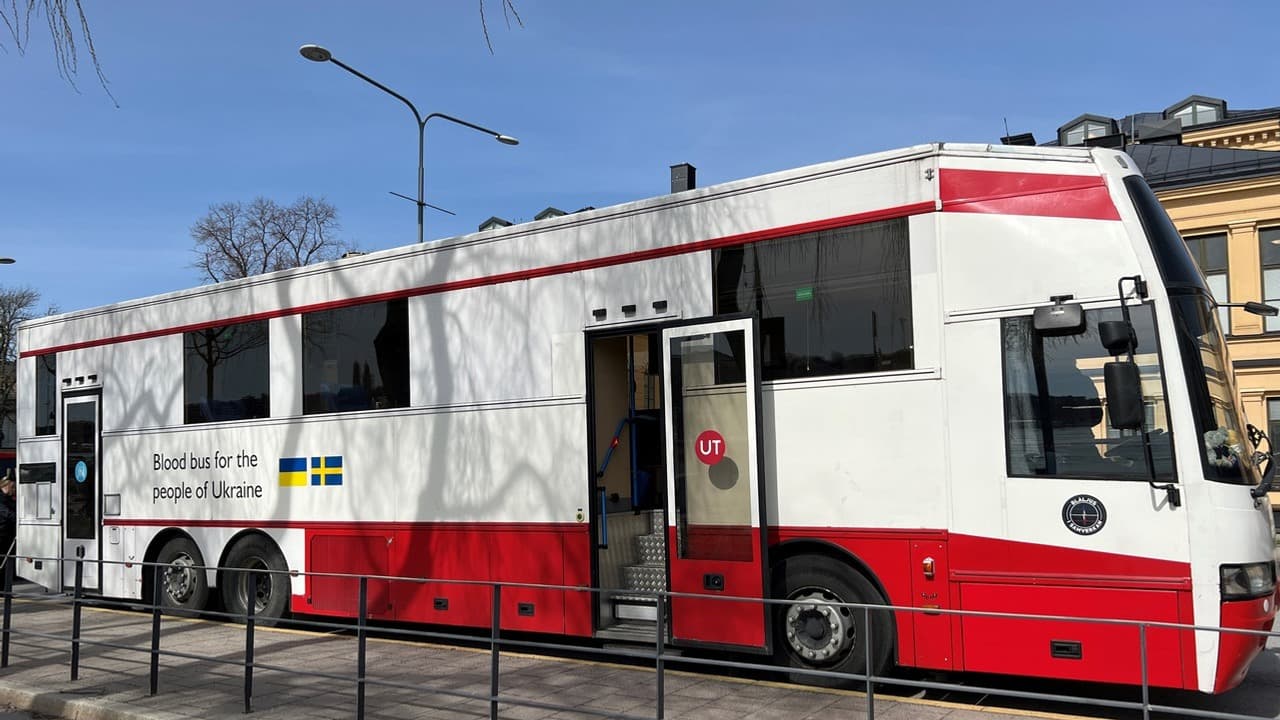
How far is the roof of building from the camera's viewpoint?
95.1ft

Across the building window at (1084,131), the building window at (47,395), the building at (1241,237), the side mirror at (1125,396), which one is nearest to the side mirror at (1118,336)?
the side mirror at (1125,396)

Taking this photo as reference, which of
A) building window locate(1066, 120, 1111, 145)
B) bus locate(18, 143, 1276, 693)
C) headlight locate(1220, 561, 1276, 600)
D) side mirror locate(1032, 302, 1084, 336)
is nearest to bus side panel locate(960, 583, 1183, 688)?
bus locate(18, 143, 1276, 693)

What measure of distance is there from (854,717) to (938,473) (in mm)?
1659

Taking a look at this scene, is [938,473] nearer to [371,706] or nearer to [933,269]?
[933,269]

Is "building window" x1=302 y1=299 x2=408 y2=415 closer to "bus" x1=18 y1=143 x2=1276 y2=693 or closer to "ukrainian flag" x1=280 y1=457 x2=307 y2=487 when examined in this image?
"bus" x1=18 y1=143 x2=1276 y2=693

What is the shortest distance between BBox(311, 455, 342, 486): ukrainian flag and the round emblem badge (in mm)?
6859

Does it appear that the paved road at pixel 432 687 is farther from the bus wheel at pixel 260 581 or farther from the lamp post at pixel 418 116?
the lamp post at pixel 418 116

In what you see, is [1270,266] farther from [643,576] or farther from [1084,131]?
[643,576]

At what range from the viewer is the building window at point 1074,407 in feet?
21.5

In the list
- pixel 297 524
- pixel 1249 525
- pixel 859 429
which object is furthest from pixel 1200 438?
pixel 297 524

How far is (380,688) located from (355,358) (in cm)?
369

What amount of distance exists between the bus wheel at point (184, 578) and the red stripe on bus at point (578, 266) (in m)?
2.44

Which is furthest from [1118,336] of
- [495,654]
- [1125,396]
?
[495,654]

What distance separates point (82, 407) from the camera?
44.5ft
